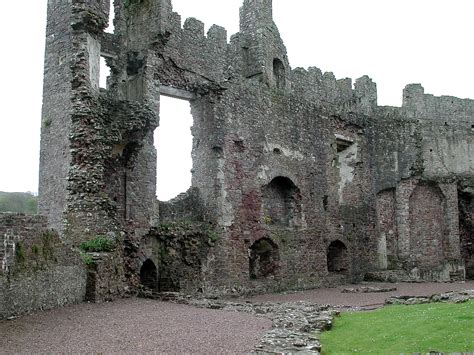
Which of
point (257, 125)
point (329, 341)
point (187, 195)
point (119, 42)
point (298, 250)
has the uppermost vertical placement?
point (119, 42)

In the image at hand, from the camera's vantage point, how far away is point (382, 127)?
92.8 ft

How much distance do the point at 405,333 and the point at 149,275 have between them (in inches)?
384

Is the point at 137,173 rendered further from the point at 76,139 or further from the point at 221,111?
the point at 221,111

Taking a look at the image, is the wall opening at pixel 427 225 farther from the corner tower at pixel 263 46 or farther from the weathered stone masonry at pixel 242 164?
the corner tower at pixel 263 46

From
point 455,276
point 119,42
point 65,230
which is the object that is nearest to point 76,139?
point 65,230

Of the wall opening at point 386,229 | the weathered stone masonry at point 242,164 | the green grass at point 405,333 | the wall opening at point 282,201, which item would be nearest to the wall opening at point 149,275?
the weathered stone masonry at point 242,164

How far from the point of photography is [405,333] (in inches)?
381

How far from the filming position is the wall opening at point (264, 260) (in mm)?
21906

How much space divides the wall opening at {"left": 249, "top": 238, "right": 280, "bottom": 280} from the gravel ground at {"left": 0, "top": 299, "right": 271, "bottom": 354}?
840cm

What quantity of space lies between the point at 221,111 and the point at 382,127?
35.1 feet

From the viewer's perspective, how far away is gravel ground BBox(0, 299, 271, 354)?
8.60 m

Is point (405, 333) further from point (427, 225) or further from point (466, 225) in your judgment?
point (466, 225)

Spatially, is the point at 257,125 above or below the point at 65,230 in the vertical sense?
above

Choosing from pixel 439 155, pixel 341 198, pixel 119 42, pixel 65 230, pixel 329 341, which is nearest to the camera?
pixel 329 341
